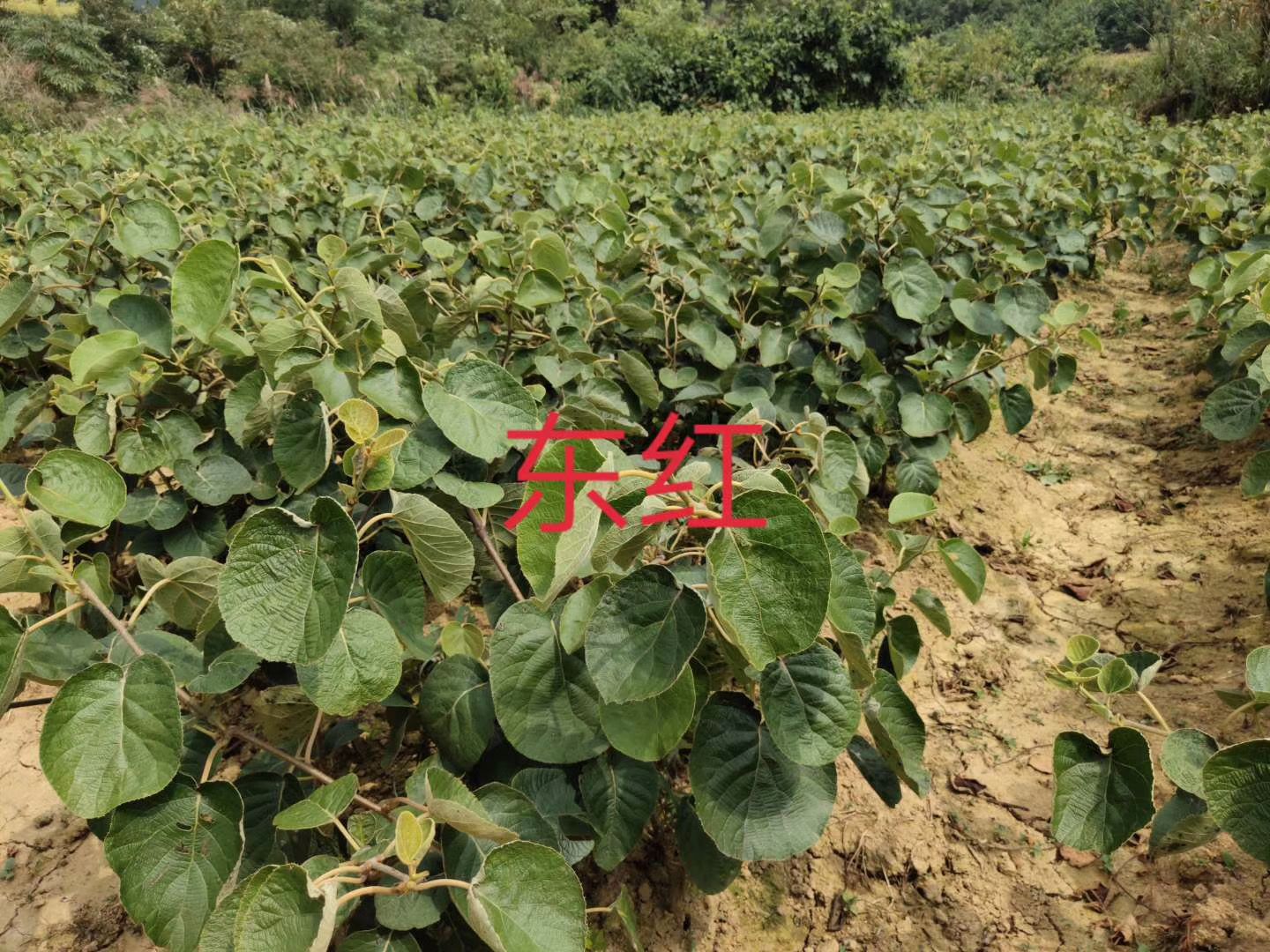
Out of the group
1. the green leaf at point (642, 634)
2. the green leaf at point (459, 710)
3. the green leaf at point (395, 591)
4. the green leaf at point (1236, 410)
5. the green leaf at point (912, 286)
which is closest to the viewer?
the green leaf at point (642, 634)

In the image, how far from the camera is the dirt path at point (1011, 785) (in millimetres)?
1763

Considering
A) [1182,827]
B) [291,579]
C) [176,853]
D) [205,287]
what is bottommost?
[1182,827]

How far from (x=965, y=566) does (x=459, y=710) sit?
3.33ft

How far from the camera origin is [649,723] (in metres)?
1.04

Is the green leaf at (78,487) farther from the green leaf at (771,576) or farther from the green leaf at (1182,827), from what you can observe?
the green leaf at (1182,827)

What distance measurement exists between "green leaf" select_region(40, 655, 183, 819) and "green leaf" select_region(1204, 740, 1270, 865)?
1379 mm

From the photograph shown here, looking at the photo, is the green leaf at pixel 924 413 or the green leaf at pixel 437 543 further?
the green leaf at pixel 924 413

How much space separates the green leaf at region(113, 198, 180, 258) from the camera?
1607 millimetres

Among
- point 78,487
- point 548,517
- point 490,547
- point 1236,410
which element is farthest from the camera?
point 1236,410

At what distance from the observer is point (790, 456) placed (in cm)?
221

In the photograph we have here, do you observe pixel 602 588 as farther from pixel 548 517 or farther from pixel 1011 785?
pixel 1011 785

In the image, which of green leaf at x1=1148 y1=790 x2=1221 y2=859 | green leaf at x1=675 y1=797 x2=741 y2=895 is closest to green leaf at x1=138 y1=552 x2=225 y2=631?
green leaf at x1=675 y1=797 x2=741 y2=895

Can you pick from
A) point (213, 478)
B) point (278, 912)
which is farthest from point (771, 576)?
point (213, 478)

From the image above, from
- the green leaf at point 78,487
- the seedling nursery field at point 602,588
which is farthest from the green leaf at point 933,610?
the green leaf at point 78,487
